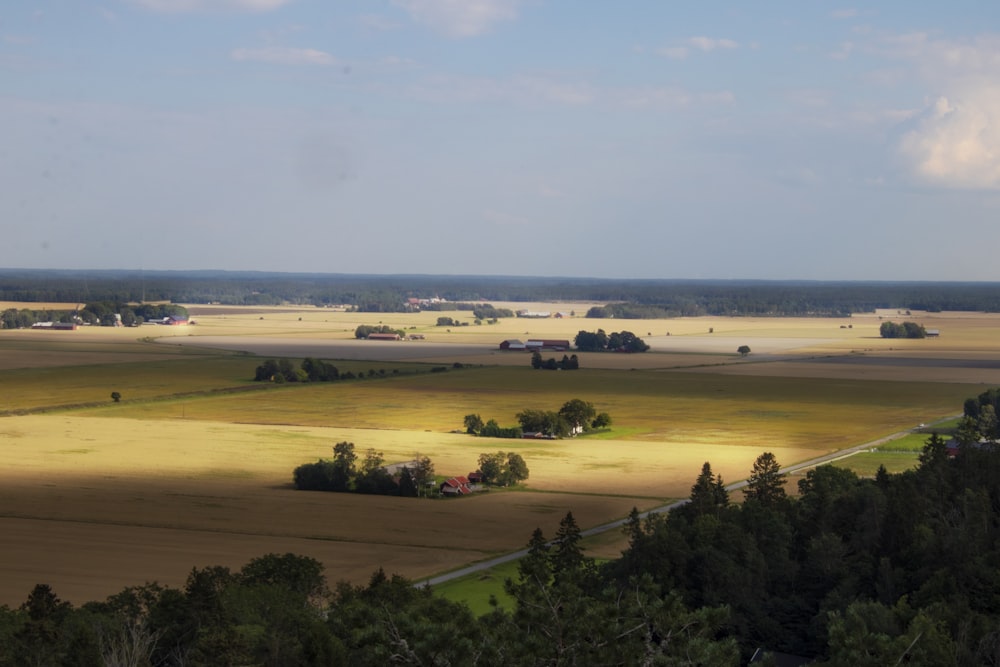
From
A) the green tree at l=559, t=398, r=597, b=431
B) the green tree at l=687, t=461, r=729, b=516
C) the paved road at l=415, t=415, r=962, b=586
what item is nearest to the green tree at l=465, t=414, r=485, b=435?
the green tree at l=559, t=398, r=597, b=431

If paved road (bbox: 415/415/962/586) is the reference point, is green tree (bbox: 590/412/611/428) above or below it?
above

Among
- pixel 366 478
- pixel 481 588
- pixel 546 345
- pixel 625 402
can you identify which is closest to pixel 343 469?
pixel 366 478

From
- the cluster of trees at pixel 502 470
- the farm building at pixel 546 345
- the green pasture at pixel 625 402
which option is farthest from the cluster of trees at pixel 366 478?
the farm building at pixel 546 345

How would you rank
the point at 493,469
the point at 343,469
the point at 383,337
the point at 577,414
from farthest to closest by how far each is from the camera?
the point at 383,337, the point at 577,414, the point at 493,469, the point at 343,469

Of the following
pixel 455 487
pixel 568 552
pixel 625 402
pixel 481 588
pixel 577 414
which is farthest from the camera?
pixel 625 402

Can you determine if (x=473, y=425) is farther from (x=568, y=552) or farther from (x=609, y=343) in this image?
(x=609, y=343)

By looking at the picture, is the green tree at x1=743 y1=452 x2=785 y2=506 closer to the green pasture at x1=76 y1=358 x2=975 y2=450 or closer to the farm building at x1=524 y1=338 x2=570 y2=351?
the green pasture at x1=76 y1=358 x2=975 y2=450
